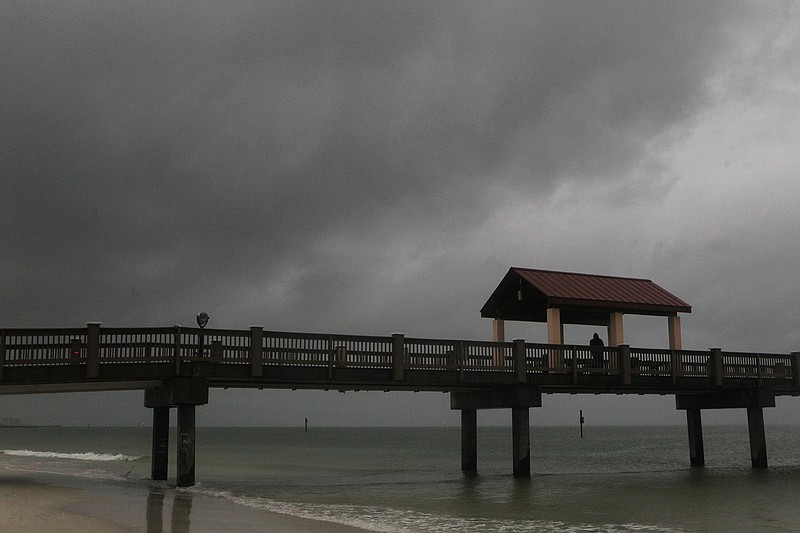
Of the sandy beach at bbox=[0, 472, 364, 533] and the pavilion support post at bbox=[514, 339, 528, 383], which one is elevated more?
the pavilion support post at bbox=[514, 339, 528, 383]

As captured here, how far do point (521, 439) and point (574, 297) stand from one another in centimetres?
530

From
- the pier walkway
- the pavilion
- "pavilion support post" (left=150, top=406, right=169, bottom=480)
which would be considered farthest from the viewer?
the pavilion

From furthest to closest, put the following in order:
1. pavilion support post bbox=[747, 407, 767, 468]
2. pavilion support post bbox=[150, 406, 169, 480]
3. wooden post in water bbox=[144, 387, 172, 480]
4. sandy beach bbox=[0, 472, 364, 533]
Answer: pavilion support post bbox=[747, 407, 767, 468]
pavilion support post bbox=[150, 406, 169, 480]
wooden post in water bbox=[144, 387, 172, 480]
sandy beach bbox=[0, 472, 364, 533]

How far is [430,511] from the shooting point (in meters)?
19.5

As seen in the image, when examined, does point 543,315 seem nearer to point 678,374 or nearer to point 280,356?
point 678,374

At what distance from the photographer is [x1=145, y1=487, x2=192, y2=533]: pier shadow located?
14770 millimetres

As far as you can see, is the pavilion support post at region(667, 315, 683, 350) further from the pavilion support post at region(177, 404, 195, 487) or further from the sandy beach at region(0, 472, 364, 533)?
the sandy beach at region(0, 472, 364, 533)

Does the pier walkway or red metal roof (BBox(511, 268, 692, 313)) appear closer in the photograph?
the pier walkway

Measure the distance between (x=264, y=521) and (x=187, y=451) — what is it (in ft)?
23.4

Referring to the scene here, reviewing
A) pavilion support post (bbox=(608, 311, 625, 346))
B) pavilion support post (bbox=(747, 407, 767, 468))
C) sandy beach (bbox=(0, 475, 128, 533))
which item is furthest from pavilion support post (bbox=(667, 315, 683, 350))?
sandy beach (bbox=(0, 475, 128, 533))

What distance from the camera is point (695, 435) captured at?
3553 centimetres

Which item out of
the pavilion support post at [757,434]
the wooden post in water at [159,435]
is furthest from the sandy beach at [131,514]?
the pavilion support post at [757,434]

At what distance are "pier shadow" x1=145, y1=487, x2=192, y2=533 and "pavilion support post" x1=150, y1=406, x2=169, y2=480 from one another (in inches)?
136

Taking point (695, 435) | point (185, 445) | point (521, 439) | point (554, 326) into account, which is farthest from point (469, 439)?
point (185, 445)
